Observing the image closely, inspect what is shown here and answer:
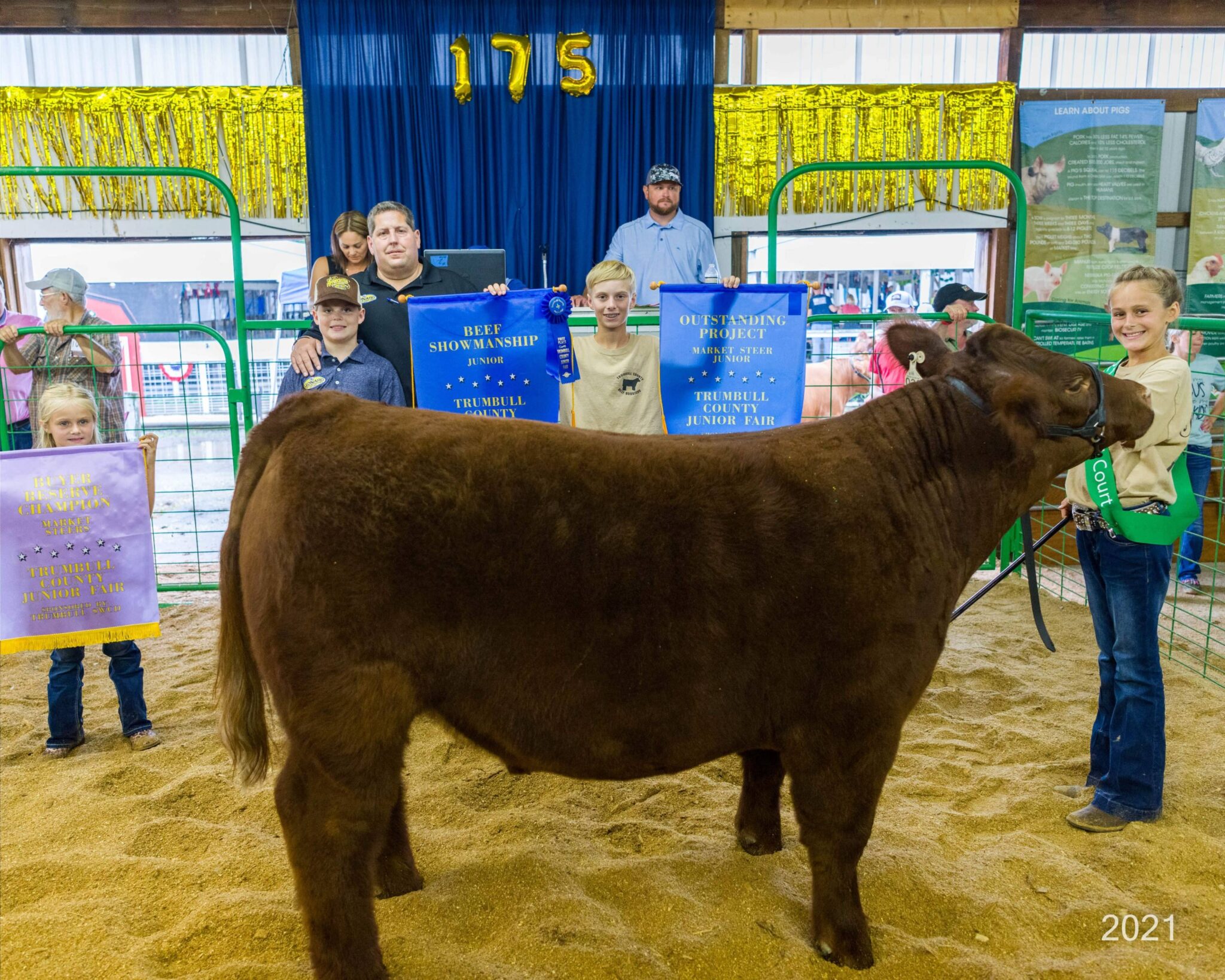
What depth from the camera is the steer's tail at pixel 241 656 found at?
7.32 feet

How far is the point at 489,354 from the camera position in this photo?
401cm

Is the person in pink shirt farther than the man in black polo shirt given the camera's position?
Yes

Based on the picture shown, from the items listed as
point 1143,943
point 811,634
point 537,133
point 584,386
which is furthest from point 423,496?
point 537,133

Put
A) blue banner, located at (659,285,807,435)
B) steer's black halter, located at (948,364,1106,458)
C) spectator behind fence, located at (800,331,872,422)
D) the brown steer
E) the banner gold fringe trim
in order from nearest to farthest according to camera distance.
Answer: the brown steer → steer's black halter, located at (948,364,1106,458) → the banner gold fringe trim → blue banner, located at (659,285,807,435) → spectator behind fence, located at (800,331,872,422)

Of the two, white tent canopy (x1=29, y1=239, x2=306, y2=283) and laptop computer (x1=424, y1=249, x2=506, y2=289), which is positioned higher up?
white tent canopy (x1=29, y1=239, x2=306, y2=283)

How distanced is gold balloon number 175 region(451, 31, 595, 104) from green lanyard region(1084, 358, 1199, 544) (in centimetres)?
651

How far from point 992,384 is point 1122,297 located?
865 mm

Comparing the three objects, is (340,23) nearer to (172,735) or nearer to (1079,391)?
(172,735)

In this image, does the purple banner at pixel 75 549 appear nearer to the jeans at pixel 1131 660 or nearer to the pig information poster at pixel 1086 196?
the jeans at pixel 1131 660

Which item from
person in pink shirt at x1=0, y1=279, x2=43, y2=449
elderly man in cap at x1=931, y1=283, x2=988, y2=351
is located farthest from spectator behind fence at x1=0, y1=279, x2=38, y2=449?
elderly man in cap at x1=931, y1=283, x2=988, y2=351

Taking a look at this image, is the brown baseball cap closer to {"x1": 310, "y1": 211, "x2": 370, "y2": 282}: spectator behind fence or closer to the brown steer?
{"x1": 310, "y1": 211, "x2": 370, "y2": 282}: spectator behind fence

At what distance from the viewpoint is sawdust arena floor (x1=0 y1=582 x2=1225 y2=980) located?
2.39m

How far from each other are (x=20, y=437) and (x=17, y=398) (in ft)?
1.27

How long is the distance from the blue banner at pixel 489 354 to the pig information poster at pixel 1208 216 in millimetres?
7498
